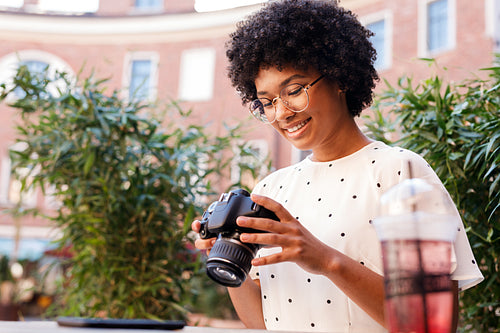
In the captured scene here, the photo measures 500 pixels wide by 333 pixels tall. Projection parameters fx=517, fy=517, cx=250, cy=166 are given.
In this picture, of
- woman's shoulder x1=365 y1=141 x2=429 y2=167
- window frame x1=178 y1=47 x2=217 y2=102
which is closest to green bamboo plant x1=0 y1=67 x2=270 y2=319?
woman's shoulder x1=365 y1=141 x2=429 y2=167

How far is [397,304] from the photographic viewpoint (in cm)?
56

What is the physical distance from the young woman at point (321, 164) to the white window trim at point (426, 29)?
910cm

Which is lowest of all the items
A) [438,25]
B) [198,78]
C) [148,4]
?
[198,78]

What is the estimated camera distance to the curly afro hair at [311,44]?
1.35m

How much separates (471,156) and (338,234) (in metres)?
1.10

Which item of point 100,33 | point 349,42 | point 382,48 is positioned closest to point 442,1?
point 382,48

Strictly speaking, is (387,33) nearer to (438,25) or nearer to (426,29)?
(426,29)

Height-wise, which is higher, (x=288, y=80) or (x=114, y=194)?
(x=288, y=80)

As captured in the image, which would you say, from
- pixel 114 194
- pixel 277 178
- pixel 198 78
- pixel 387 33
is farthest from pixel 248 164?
pixel 198 78

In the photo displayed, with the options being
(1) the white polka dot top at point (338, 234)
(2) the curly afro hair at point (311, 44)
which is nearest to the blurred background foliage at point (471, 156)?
(2) the curly afro hair at point (311, 44)

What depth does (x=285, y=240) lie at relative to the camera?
86 centimetres

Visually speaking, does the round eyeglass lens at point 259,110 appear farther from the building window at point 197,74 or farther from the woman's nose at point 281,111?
the building window at point 197,74

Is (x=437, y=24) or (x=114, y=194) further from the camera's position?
(x=437, y=24)

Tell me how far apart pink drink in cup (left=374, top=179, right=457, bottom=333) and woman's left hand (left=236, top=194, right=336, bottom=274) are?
0.96ft
